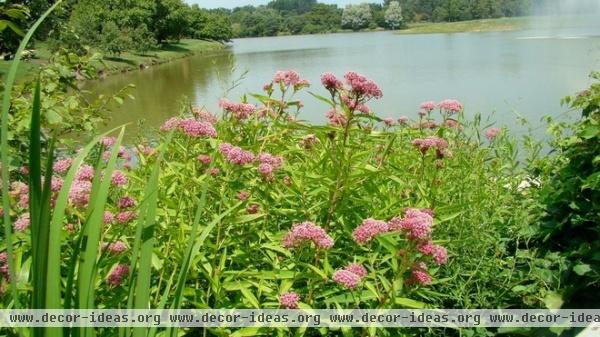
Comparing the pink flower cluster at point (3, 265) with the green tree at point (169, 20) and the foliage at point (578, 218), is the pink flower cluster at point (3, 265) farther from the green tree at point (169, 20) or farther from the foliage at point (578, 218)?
the green tree at point (169, 20)

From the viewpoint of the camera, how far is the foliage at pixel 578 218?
1729mm

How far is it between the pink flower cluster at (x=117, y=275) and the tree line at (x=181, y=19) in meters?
0.79

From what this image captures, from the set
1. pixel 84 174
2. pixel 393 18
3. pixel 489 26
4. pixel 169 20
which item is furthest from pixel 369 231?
pixel 393 18

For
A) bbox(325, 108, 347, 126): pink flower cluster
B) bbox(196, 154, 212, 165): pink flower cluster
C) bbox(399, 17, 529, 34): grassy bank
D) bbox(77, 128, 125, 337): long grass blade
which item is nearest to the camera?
bbox(77, 128, 125, 337): long grass blade

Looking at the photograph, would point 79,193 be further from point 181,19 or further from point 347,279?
point 181,19

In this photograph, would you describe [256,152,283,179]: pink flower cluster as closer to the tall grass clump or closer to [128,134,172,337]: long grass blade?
the tall grass clump

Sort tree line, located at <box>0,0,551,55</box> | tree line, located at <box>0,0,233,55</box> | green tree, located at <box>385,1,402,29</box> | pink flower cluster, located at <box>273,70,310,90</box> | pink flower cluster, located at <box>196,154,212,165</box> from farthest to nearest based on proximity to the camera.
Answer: green tree, located at <box>385,1,402,29</box> < tree line, located at <box>0,0,233,55</box> < tree line, located at <box>0,0,551,55</box> < pink flower cluster, located at <box>273,70,310,90</box> < pink flower cluster, located at <box>196,154,212,165</box>

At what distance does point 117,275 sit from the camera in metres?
1.36

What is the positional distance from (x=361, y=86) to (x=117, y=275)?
92 cm

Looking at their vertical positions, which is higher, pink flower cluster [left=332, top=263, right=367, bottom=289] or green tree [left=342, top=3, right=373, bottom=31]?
green tree [left=342, top=3, right=373, bottom=31]

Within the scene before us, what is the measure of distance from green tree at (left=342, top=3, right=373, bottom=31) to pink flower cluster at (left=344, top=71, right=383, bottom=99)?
92510 mm

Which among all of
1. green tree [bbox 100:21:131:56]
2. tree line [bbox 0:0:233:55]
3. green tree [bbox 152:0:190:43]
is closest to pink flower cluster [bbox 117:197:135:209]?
tree line [bbox 0:0:233:55]

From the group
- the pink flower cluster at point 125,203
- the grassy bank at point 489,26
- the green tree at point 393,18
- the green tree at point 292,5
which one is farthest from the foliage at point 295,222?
the green tree at point 292,5

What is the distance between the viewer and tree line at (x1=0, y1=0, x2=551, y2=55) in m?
3.19
